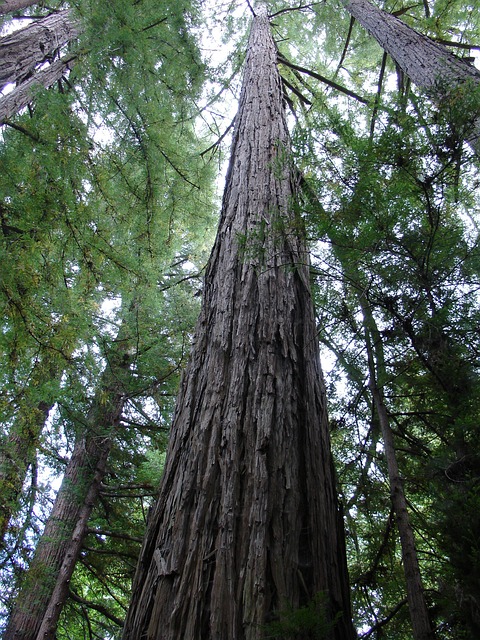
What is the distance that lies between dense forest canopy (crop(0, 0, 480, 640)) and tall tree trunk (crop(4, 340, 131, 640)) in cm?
3

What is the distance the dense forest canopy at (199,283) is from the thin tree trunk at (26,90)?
4 cm

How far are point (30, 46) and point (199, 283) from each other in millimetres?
3898

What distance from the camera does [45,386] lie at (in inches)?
132

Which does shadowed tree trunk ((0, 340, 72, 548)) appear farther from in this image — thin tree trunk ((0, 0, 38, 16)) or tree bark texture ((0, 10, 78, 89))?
thin tree trunk ((0, 0, 38, 16))

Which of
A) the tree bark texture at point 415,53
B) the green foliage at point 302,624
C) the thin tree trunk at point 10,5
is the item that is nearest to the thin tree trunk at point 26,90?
the thin tree trunk at point 10,5

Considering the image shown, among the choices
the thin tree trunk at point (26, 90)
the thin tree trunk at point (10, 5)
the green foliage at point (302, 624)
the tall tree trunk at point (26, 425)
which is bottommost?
the green foliage at point (302, 624)

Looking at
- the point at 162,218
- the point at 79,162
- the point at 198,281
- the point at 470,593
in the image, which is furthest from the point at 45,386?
the point at 198,281

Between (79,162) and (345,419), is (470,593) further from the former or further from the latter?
(79,162)

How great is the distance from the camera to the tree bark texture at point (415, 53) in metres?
3.22

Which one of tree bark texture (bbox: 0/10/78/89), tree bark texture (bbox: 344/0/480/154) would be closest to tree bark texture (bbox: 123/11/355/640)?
tree bark texture (bbox: 344/0/480/154)

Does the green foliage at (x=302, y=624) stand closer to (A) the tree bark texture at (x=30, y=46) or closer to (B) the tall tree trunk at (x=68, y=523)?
(B) the tall tree trunk at (x=68, y=523)

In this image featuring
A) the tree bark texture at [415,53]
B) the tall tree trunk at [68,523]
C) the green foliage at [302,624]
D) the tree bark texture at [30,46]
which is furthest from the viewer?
the tree bark texture at [30,46]

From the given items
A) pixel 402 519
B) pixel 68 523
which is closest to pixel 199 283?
pixel 68 523

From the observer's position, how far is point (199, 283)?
6.99 metres
